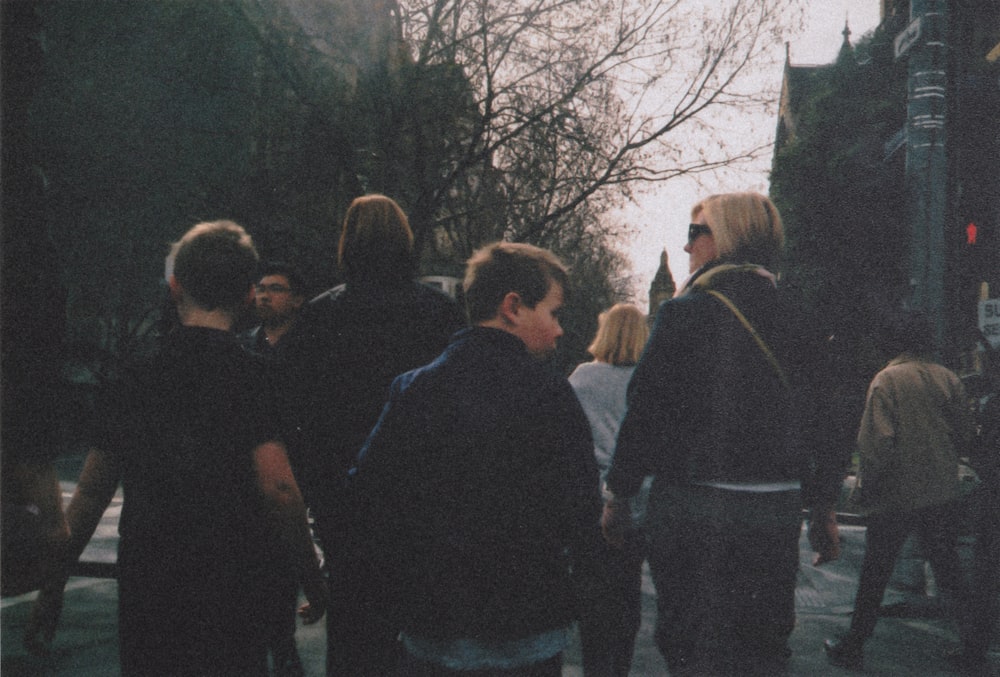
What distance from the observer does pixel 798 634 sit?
5.87 metres

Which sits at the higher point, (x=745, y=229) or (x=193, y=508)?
(x=745, y=229)

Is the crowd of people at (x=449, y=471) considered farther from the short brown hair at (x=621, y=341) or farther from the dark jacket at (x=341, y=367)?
the short brown hair at (x=621, y=341)

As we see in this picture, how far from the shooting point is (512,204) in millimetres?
14773

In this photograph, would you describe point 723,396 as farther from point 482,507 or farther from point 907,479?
point 907,479

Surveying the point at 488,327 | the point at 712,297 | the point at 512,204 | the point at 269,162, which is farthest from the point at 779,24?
the point at 488,327

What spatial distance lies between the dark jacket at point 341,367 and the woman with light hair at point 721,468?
755mm

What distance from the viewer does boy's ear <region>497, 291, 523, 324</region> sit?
2.54m

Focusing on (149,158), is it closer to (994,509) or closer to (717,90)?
(717,90)

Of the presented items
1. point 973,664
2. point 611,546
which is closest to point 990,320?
point 973,664

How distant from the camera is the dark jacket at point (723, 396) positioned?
9.92 ft

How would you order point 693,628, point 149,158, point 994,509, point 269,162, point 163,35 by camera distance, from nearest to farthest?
point 693,628 < point 994,509 < point 269,162 < point 163,35 < point 149,158

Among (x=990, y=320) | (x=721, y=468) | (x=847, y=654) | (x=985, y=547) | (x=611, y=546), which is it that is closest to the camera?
(x=721, y=468)

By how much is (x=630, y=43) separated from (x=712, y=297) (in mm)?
11383

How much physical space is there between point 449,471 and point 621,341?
8.38 ft
